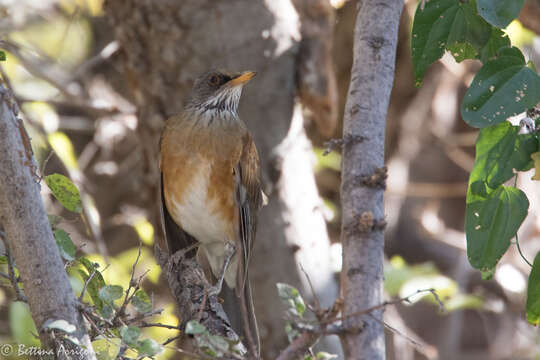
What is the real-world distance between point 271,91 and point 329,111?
0.50m

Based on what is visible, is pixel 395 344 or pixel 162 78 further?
pixel 395 344

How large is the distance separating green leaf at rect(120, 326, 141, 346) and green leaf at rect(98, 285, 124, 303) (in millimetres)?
214

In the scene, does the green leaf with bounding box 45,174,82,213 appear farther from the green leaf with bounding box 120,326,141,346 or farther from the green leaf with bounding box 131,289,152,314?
the green leaf with bounding box 120,326,141,346

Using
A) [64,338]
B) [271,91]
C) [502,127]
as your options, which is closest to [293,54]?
[271,91]

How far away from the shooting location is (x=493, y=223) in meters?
2.09

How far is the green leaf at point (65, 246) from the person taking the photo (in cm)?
230

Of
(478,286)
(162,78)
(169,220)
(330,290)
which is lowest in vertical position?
(478,286)

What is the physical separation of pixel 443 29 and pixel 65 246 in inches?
61.6

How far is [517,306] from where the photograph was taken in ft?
17.8

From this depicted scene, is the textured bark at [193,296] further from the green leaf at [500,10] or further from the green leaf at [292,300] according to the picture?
the green leaf at [500,10]

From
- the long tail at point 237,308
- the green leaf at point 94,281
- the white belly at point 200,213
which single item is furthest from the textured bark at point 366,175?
the white belly at point 200,213

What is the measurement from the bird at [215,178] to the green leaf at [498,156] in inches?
68.9

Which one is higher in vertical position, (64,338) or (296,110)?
(296,110)

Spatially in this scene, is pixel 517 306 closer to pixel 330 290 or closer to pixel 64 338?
pixel 330 290
